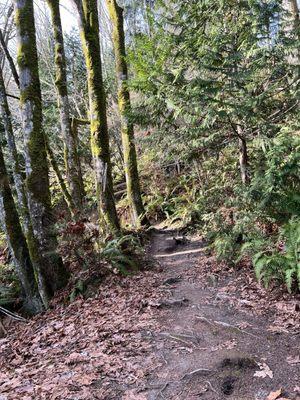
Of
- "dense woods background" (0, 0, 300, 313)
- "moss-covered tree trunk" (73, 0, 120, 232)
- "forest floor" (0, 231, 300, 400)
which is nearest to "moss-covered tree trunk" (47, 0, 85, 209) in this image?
"dense woods background" (0, 0, 300, 313)

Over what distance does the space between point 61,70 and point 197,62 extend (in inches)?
230

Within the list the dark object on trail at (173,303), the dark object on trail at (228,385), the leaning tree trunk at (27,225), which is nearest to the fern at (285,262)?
the dark object on trail at (173,303)

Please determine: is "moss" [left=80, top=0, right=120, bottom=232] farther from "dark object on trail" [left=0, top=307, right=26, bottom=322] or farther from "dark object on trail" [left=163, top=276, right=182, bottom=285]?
"dark object on trail" [left=0, top=307, right=26, bottom=322]

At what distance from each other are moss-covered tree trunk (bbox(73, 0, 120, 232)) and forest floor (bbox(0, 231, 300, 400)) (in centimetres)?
258

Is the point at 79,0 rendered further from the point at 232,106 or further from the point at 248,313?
the point at 248,313

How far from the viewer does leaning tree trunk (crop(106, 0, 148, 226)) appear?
34.5 ft

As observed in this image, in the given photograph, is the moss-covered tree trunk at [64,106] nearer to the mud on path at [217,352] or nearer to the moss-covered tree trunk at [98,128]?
the moss-covered tree trunk at [98,128]

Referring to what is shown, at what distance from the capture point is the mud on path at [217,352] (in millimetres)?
3186

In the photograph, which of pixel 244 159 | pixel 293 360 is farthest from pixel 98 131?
pixel 293 360

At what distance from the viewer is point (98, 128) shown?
344 inches

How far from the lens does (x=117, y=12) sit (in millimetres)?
10664

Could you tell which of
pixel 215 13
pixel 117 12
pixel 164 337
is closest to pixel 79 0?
pixel 117 12

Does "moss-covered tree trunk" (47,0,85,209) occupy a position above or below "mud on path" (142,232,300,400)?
above

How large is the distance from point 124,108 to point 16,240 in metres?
5.02
